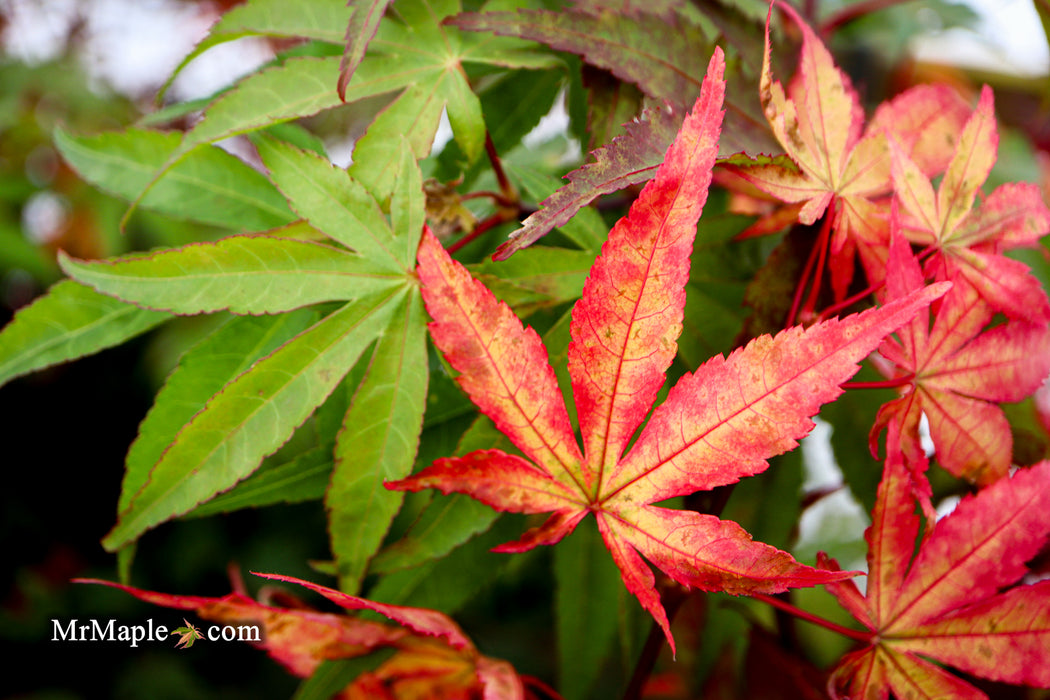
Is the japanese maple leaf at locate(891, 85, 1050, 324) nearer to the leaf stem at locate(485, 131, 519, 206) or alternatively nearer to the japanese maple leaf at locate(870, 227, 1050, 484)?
the japanese maple leaf at locate(870, 227, 1050, 484)

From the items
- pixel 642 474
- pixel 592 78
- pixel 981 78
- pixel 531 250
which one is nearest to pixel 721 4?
pixel 592 78

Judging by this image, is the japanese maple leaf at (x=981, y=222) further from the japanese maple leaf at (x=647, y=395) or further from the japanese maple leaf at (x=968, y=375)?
the japanese maple leaf at (x=647, y=395)

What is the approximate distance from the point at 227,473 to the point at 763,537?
41 centimetres

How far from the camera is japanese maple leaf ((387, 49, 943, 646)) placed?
30 cm

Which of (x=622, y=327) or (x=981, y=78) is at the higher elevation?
(x=981, y=78)

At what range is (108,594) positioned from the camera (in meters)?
1.17

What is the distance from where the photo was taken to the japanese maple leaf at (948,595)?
1.15 ft

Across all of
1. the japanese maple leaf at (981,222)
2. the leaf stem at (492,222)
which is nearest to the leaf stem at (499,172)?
the leaf stem at (492,222)

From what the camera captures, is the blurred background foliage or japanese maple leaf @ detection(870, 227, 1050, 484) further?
the blurred background foliage

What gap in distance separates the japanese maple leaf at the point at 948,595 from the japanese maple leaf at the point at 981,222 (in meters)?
0.10

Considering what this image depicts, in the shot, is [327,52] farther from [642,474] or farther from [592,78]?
[642,474]

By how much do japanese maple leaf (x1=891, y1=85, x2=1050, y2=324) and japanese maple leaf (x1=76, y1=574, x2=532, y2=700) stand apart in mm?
345

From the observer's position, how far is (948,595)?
369mm

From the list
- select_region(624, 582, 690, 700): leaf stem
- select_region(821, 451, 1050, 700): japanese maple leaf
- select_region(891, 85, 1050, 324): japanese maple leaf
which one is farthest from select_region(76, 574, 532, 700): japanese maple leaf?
select_region(891, 85, 1050, 324): japanese maple leaf
